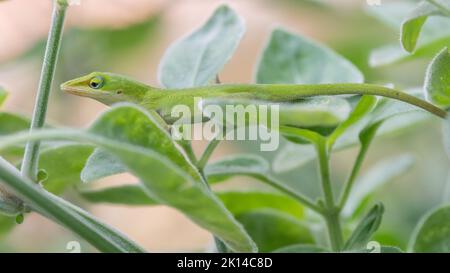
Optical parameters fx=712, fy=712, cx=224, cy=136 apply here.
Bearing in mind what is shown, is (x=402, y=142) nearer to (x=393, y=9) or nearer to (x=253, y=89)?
(x=393, y=9)

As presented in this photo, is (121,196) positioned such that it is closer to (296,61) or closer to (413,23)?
(296,61)

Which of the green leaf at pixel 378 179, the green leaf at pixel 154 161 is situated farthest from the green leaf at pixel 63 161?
the green leaf at pixel 378 179

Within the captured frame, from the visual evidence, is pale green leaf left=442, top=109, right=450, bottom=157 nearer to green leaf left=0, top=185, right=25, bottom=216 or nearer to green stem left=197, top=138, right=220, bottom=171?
green stem left=197, top=138, right=220, bottom=171

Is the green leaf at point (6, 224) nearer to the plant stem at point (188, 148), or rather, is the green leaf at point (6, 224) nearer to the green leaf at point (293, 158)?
the plant stem at point (188, 148)

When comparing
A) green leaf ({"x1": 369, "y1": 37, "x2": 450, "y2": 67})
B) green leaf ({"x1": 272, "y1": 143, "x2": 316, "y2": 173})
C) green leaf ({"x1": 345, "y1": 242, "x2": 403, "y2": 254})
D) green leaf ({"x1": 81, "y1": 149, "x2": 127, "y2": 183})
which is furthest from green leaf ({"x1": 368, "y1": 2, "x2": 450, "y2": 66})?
green leaf ({"x1": 81, "y1": 149, "x2": 127, "y2": 183})

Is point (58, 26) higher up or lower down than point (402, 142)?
lower down

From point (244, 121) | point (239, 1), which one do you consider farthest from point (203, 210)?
point (239, 1)
